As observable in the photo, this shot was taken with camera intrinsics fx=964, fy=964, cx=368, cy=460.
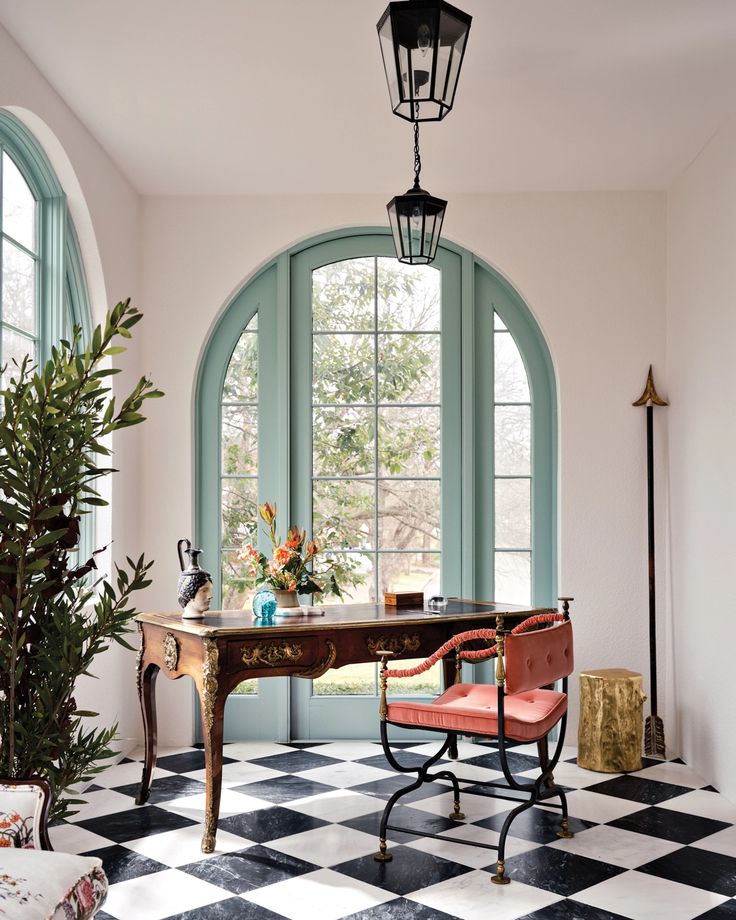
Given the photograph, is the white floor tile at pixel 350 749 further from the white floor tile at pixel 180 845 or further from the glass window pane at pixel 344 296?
the glass window pane at pixel 344 296

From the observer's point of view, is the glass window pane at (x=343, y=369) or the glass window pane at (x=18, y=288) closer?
the glass window pane at (x=18, y=288)

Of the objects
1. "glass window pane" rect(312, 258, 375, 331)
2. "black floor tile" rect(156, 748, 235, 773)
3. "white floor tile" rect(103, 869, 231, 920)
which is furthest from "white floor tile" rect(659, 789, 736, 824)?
"glass window pane" rect(312, 258, 375, 331)

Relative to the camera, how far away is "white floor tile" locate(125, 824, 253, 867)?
Result: 3.48 metres

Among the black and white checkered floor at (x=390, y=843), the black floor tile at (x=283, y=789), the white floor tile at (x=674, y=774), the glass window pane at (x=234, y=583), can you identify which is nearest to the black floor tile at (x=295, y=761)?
the black and white checkered floor at (x=390, y=843)

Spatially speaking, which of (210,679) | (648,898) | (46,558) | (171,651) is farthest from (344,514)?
(46,558)

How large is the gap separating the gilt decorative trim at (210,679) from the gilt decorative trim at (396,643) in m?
0.65

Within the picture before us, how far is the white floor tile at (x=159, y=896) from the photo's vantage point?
301 cm

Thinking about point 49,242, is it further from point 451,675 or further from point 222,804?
point 451,675

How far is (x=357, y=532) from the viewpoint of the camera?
5.36 meters

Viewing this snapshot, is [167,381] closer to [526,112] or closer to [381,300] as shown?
[381,300]

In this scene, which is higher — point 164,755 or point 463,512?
point 463,512

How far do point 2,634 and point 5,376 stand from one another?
134 centimetres

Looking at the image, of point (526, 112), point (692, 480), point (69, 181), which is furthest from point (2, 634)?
point (692, 480)

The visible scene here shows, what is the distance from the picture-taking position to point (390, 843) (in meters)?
3.66
